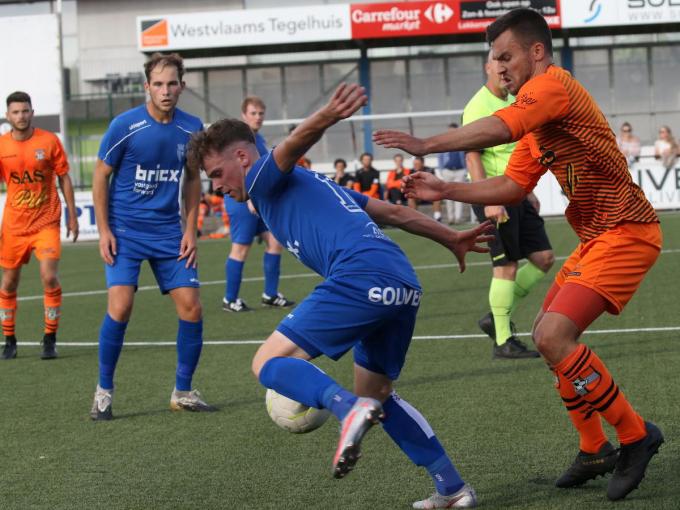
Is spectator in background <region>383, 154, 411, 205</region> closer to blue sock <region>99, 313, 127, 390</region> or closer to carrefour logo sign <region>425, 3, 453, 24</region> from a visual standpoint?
carrefour logo sign <region>425, 3, 453, 24</region>

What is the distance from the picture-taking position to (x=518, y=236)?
8.51 meters

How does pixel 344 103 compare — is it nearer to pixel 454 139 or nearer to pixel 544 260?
pixel 454 139

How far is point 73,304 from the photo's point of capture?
13.6 meters

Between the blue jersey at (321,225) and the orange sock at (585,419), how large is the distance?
94cm

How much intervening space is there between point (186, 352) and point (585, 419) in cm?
295

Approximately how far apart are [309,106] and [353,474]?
33890mm

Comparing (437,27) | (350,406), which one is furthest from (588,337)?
(437,27)

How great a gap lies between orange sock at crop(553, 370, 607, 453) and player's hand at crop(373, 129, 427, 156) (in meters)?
1.36

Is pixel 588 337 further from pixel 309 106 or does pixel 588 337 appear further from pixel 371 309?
Result: pixel 309 106

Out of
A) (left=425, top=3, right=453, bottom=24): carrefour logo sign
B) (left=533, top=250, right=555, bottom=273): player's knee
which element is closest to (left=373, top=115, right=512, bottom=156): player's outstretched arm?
(left=533, top=250, right=555, bottom=273): player's knee

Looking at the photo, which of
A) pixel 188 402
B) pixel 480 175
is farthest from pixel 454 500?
pixel 480 175

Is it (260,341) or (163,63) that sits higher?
(163,63)

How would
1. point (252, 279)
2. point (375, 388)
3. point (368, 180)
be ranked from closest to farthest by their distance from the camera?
point (375, 388)
point (252, 279)
point (368, 180)

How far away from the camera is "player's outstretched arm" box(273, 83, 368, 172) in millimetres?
4262
